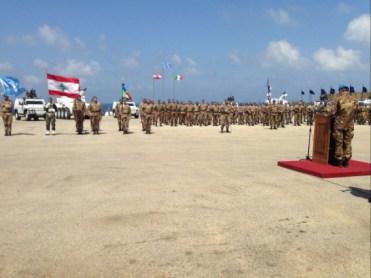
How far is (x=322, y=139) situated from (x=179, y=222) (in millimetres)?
6033

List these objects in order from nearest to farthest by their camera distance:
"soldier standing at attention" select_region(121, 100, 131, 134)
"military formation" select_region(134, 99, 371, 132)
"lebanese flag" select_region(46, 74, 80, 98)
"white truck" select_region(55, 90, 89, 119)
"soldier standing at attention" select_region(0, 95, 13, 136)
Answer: "soldier standing at attention" select_region(0, 95, 13, 136) < "soldier standing at attention" select_region(121, 100, 131, 134) < "lebanese flag" select_region(46, 74, 80, 98) < "military formation" select_region(134, 99, 371, 132) < "white truck" select_region(55, 90, 89, 119)

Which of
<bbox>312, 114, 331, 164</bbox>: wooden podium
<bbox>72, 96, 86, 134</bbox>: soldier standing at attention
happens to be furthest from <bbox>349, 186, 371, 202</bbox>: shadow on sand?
<bbox>72, 96, 86, 134</bbox>: soldier standing at attention

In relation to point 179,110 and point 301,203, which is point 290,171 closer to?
point 301,203

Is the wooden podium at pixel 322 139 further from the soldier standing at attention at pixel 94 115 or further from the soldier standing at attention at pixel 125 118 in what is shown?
the soldier standing at attention at pixel 94 115

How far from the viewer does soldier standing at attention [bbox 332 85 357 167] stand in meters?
10.2

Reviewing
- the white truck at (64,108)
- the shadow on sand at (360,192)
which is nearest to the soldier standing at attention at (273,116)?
the white truck at (64,108)

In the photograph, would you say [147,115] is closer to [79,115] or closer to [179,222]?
[79,115]

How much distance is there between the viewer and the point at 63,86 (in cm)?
2350

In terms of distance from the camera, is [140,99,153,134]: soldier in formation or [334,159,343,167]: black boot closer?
[334,159,343,167]: black boot

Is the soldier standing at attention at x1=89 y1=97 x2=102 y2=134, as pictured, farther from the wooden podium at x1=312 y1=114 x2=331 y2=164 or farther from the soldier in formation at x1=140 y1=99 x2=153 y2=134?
the wooden podium at x1=312 y1=114 x2=331 y2=164

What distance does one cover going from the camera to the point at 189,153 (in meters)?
13.4

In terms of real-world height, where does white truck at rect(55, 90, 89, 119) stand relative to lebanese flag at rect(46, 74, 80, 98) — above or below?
below

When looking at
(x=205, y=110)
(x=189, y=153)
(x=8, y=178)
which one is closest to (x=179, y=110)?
(x=205, y=110)

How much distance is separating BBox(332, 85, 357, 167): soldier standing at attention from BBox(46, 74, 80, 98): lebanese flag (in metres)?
16.2
